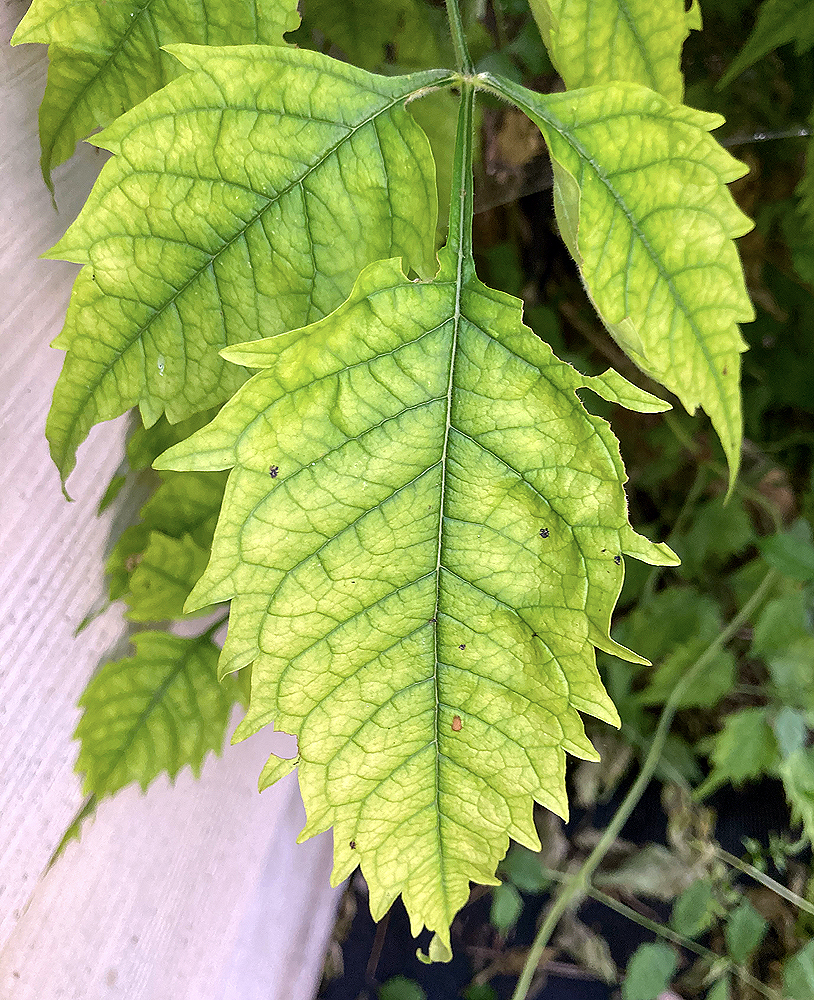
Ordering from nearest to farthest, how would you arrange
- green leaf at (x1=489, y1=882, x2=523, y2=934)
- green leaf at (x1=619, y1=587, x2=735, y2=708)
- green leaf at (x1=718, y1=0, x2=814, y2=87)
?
1. green leaf at (x1=718, y1=0, x2=814, y2=87)
2. green leaf at (x1=619, y1=587, x2=735, y2=708)
3. green leaf at (x1=489, y1=882, x2=523, y2=934)

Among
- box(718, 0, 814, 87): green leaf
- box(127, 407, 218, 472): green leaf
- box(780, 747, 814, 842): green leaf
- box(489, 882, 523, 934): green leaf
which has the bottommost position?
box(489, 882, 523, 934): green leaf

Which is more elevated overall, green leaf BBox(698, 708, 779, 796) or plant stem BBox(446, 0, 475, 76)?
plant stem BBox(446, 0, 475, 76)

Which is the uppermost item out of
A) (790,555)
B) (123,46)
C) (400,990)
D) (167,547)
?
(123,46)

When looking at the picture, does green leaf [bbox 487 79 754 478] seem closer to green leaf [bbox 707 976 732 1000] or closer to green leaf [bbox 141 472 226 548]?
green leaf [bbox 141 472 226 548]

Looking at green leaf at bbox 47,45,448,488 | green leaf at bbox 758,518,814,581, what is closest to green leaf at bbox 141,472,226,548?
green leaf at bbox 47,45,448,488

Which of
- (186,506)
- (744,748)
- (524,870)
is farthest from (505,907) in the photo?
(186,506)

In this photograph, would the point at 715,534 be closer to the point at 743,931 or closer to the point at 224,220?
the point at 743,931

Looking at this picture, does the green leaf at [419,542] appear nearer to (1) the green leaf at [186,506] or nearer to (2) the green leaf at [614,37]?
(2) the green leaf at [614,37]
